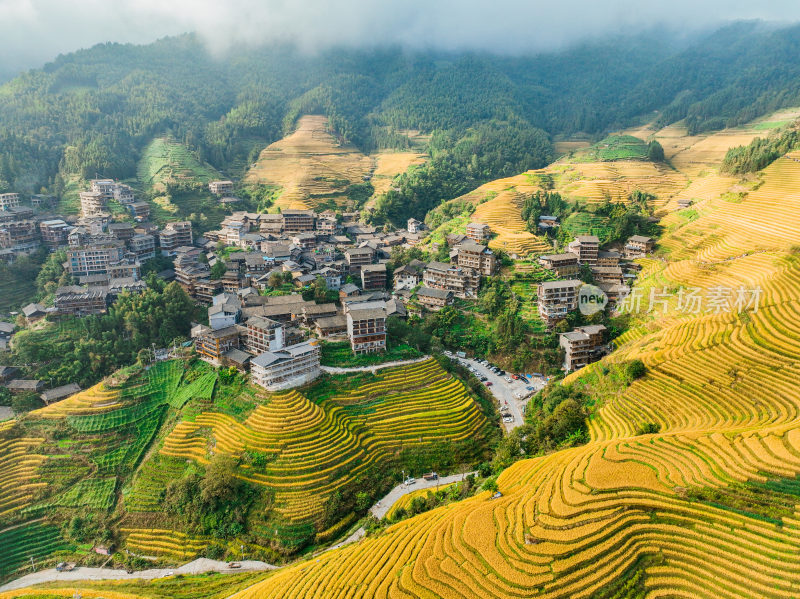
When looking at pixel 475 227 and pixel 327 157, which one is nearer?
pixel 475 227

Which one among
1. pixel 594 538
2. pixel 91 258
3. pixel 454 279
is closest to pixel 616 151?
pixel 454 279

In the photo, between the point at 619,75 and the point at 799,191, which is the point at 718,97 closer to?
the point at 619,75

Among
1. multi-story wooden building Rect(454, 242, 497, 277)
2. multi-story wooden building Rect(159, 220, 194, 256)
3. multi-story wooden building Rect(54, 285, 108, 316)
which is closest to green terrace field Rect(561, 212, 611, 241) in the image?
multi-story wooden building Rect(454, 242, 497, 277)

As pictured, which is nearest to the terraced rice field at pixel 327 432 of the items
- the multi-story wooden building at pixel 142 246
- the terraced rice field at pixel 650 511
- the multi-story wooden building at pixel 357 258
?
the terraced rice field at pixel 650 511

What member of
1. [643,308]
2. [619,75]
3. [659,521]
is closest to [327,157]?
[643,308]

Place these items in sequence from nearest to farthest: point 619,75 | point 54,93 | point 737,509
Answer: point 737,509, point 54,93, point 619,75

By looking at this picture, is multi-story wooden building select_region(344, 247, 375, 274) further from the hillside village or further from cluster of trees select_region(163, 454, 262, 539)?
cluster of trees select_region(163, 454, 262, 539)
